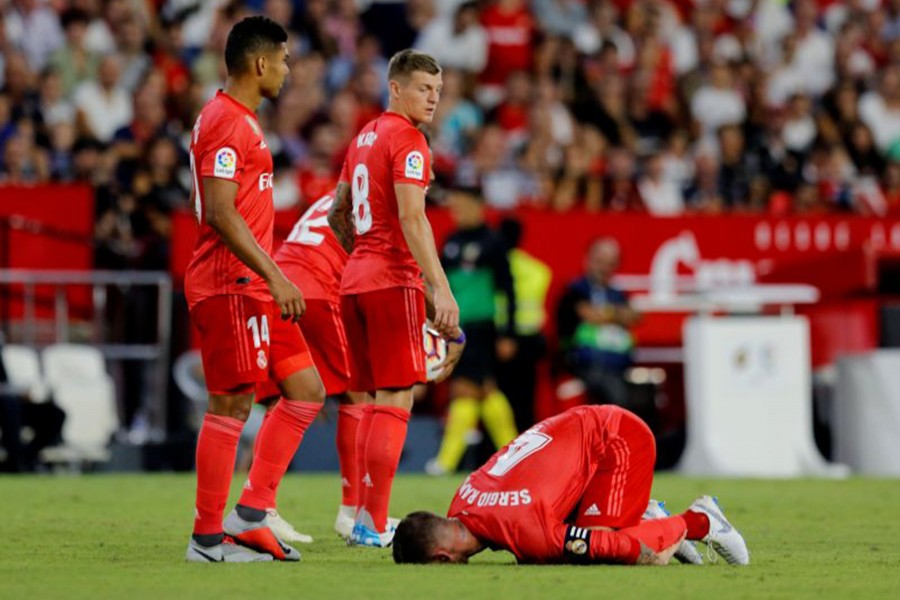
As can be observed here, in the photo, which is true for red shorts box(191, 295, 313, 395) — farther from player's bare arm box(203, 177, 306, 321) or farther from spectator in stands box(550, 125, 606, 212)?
spectator in stands box(550, 125, 606, 212)

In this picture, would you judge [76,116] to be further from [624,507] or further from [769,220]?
[624,507]

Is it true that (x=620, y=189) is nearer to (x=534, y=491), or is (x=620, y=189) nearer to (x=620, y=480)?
(x=620, y=480)

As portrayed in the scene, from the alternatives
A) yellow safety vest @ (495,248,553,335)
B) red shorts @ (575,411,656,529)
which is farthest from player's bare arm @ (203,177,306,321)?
yellow safety vest @ (495,248,553,335)

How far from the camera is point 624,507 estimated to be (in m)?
7.53

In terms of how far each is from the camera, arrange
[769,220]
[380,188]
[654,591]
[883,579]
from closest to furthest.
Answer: [654,591]
[883,579]
[380,188]
[769,220]

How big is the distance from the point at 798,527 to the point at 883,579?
2.96m

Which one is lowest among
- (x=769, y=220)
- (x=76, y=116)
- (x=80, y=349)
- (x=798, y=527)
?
(x=798, y=527)

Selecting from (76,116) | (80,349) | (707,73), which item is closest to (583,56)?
(707,73)

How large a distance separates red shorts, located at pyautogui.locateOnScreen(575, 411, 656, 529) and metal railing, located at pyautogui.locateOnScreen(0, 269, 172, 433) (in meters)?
→ 9.38

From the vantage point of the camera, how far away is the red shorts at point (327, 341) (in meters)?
9.74

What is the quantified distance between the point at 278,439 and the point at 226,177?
134 centimetres

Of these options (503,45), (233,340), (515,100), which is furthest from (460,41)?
(233,340)

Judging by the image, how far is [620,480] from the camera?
754cm

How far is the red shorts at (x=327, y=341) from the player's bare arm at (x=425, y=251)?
1.32 m
